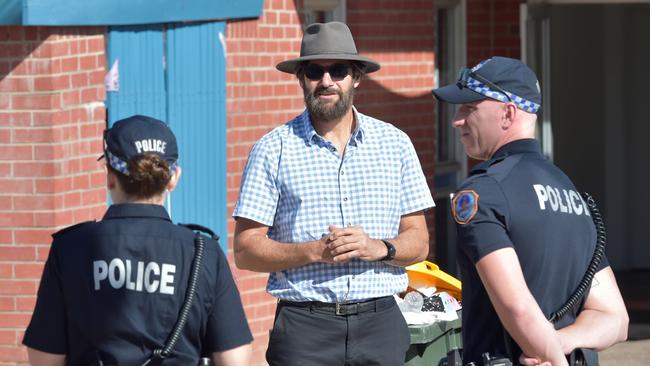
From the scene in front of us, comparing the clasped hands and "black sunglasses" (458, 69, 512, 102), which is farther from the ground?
"black sunglasses" (458, 69, 512, 102)

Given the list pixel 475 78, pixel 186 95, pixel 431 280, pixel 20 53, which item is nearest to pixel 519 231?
pixel 475 78

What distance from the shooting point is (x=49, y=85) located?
285 inches

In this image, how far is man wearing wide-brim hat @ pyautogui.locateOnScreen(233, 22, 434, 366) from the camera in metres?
5.34

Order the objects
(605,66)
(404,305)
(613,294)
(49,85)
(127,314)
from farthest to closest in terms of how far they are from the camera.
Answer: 1. (605,66)
2. (49,85)
3. (404,305)
4. (613,294)
5. (127,314)

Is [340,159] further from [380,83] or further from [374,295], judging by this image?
[380,83]

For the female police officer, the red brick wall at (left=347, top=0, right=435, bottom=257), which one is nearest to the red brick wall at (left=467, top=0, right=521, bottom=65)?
the red brick wall at (left=347, top=0, right=435, bottom=257)

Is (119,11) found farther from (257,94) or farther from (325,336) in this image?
(325,336)

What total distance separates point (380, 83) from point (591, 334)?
19.6 feet

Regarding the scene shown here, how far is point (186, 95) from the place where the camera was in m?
8.41

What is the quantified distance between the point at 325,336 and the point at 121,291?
1.49 metres

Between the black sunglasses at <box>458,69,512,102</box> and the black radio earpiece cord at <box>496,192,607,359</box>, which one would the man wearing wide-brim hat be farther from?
the black radio earpiece cord at <box>496,192,607,359</box>

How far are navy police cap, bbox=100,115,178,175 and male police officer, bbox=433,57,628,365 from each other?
0.92 m

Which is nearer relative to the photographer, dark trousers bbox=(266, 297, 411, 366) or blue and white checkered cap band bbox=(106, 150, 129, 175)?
blue and white checkered cap band bbox=(106, 150, 129, 175)

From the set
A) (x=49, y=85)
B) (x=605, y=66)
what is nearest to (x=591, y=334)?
(x=49, y=85)
